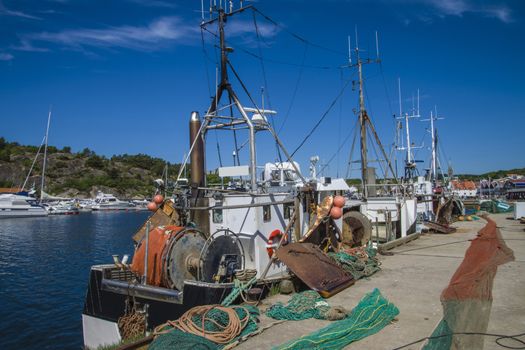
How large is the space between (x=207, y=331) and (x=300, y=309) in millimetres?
2122


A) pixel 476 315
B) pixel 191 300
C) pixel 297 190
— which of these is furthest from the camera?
pixel 297 190

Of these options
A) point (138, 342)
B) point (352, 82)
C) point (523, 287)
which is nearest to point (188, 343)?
point (138, 342)

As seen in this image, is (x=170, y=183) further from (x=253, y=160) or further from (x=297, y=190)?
(x=297, y=190)

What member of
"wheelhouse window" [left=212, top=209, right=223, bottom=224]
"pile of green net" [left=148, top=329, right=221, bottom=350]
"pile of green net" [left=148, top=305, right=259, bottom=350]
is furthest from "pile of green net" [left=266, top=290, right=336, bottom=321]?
"wheelhouse window" [left=212, top=209, right=223, bottom=224]

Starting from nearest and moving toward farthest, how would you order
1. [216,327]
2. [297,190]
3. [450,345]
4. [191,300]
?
[450,345] < [216,327] < [191,300] < [297,190]

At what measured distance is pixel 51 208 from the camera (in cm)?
7738

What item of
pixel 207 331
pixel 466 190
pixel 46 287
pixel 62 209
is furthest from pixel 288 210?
pixel 62 209

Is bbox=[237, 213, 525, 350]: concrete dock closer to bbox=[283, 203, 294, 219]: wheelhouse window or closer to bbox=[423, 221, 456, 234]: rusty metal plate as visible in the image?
bbox=[283, 203, 294, 219]: wheelhouse window

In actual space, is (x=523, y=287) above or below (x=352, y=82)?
below

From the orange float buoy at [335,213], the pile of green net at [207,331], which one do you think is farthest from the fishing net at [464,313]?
the orange float buoy at [335,213]

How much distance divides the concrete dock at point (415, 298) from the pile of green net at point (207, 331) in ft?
1.12

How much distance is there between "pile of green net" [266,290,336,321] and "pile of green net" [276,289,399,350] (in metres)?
0.67

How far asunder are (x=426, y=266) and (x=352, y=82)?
1299 centimetres

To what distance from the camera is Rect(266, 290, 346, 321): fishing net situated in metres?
7.60
